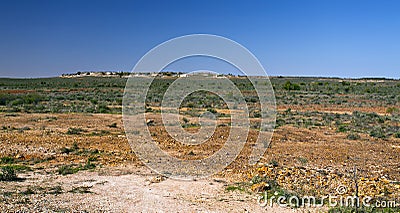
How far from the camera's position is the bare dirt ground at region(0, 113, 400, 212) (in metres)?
6.63

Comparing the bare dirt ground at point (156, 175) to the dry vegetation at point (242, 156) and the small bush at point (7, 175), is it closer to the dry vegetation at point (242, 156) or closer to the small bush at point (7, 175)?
the dry vegetation at point (242, 156)

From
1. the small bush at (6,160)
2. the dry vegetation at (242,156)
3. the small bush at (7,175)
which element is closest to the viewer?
the dry vegetation at (242,156)

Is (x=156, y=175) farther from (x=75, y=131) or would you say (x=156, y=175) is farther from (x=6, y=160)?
(x=75, y=131)

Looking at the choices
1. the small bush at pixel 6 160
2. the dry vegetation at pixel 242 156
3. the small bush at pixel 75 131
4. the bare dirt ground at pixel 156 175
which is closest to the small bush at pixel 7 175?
the dry vegetation at pixel 242 156

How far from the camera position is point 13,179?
803 cm

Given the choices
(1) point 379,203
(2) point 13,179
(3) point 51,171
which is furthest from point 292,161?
(2) point 13,179

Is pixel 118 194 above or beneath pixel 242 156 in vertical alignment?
beneath

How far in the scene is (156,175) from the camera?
873 cm

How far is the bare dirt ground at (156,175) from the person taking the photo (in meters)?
6.63

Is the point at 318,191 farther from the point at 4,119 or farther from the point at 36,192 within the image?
the point at 4,119

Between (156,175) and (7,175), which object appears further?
(156,175)

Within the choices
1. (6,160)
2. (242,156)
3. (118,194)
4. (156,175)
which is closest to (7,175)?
(6,160)

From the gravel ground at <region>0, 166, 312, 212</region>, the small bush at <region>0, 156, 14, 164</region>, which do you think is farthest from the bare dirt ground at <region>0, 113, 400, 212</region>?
the small bush at <region>0, 156, 14, 164</region>

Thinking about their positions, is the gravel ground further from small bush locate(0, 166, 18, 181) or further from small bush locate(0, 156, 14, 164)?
small bush locate(0, 156, 14, 164)
